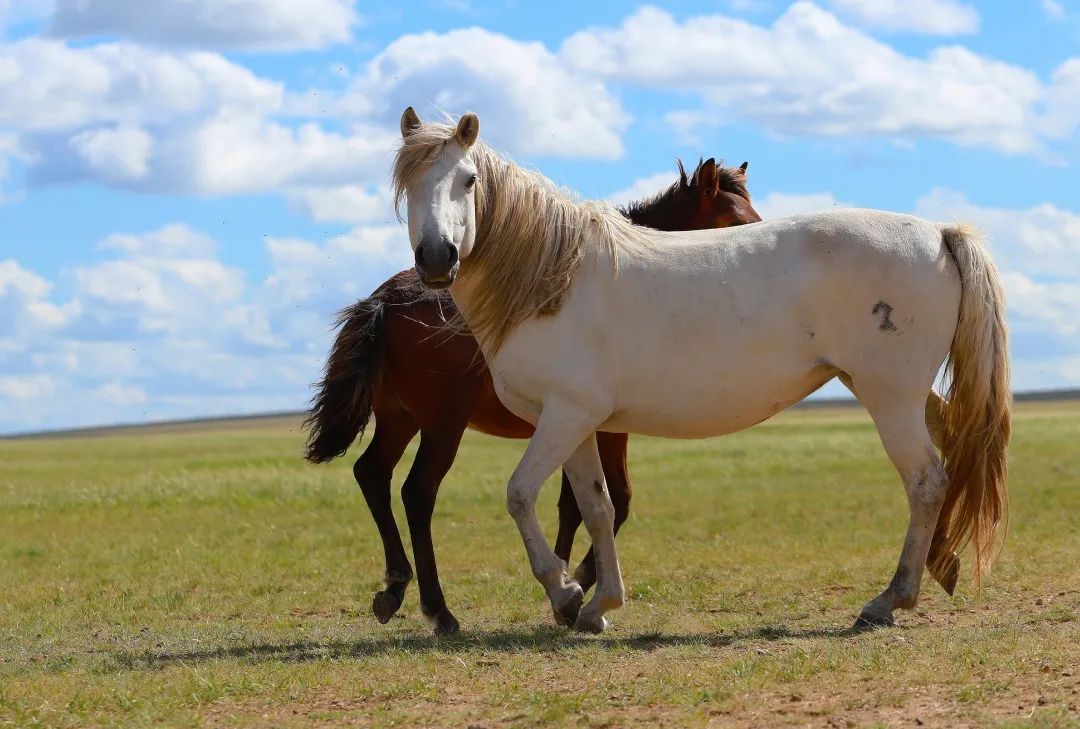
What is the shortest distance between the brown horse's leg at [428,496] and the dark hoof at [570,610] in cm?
95

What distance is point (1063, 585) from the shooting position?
934 cm

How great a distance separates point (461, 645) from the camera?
752cm

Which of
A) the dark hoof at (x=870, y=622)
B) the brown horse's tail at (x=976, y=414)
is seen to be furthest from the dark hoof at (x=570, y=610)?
the brown horse's tail at (x=976, y=414)

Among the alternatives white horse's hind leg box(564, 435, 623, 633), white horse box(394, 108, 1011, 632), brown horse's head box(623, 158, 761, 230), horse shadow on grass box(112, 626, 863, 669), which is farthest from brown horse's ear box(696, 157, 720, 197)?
horse shadow on grass box(112, 626, 863, 669)

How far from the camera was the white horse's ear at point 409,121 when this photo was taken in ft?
25.0

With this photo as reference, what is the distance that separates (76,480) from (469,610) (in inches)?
848

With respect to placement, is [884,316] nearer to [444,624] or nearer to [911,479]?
[911,479]

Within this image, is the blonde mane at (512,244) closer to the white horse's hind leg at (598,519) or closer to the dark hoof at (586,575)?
the white horse's hind leg at (598,519)

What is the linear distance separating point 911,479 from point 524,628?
2.58m

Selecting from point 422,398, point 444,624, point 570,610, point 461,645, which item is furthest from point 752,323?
point 444,624

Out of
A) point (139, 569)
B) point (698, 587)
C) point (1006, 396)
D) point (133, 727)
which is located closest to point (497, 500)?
point (139, 569)

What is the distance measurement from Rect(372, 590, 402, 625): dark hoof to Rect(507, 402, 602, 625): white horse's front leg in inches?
63.5

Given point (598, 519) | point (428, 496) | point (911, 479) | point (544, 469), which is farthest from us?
point (428, 496)

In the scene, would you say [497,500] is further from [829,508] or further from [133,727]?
[133,727]
